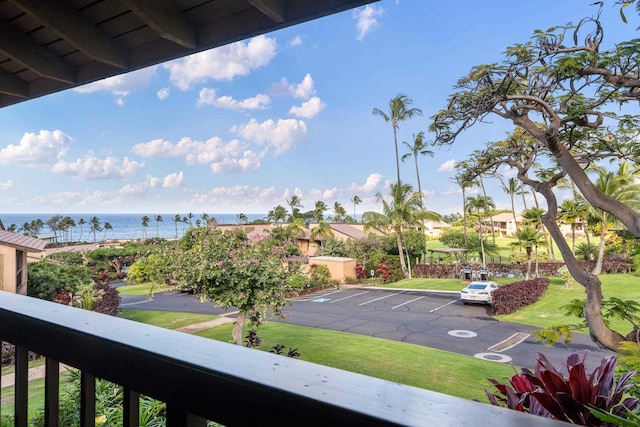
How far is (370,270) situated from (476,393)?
1279 cm

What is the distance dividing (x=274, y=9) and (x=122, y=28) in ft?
1.98

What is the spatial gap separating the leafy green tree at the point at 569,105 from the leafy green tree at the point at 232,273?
3.45 metres

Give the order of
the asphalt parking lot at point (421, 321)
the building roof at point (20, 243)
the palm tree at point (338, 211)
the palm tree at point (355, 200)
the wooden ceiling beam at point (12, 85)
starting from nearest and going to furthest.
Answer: the wooden ceiling beam at point (12, 85)
the building roof at point (20, 243)
the asphalt parking lot at point (421, 321)
the palm tree at point (338, 211)
the palm tree at point (355, 200)

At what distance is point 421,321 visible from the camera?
10594mm

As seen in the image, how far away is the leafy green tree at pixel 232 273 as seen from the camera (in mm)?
6227

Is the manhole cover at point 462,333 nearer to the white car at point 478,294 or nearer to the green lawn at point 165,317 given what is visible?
the white car at point 478,294

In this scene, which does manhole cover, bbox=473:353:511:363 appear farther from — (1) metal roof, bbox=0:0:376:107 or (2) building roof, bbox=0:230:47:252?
(2) building roof, bbox=0:230:47:252

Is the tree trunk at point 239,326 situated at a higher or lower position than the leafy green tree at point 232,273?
lower

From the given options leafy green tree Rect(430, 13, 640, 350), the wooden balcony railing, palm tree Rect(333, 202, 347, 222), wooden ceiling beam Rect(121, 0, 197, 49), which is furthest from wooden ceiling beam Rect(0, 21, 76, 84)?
palm tree Rect(333, 202, 347, 222)

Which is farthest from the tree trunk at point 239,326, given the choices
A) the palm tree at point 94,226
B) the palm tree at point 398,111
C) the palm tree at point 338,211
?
the palm tree at point 94,226

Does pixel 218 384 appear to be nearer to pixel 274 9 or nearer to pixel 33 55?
pixel 274 9

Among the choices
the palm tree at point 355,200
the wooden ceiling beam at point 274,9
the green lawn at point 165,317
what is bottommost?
the green lawn at point 165,317

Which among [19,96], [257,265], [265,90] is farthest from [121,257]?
[265,90]

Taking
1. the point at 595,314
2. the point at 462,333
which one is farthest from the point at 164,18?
the point at 462,333
